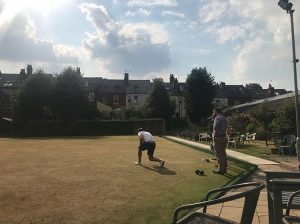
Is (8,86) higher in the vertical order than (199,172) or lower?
higher

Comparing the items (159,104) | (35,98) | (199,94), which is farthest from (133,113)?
(35,98)

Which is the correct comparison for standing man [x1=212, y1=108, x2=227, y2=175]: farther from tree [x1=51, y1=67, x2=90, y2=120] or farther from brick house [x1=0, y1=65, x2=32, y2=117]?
brick house [x1=0, y1=65, x2=32, y2=117]

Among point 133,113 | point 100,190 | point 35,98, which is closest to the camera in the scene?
point 100,190

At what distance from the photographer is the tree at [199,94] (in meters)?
68.9

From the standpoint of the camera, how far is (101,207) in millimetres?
8773

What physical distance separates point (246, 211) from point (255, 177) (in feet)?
31.2

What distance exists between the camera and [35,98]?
59906 mm

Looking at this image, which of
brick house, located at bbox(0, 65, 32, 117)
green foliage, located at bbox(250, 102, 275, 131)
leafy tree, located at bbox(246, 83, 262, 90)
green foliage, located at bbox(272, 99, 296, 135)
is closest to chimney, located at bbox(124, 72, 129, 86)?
brick house, located at bbox(0, 65, 32, 117)

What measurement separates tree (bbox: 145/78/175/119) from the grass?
5169 centimetres

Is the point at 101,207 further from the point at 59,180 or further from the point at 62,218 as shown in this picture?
the point at 59,180

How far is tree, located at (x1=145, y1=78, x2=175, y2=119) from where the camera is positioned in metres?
68.3

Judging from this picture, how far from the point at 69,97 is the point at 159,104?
14524 mm

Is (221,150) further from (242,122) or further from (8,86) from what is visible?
(8,86)

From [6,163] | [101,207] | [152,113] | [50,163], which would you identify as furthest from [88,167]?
[152,113]
